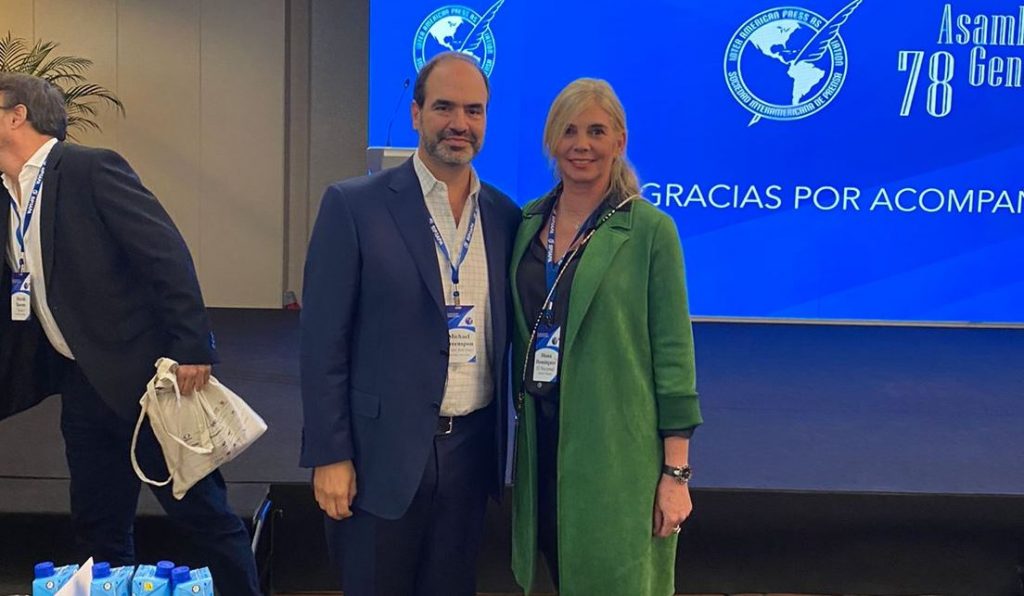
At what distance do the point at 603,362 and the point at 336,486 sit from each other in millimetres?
553

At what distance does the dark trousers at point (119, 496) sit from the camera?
2.12 metres

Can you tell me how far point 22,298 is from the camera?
80.8 inches

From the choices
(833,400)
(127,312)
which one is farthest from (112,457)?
(833,400)

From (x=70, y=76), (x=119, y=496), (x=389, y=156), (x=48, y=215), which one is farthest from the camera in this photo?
(x=70, y=76)

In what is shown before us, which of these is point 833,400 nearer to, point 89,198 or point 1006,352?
point 1006,352

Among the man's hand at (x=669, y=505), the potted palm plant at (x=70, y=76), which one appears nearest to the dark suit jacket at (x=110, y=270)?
the man's hand at (x=669, y=505)

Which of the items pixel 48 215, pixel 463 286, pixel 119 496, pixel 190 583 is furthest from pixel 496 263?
pixel 119 496

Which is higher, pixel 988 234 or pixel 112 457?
pixel 988 234

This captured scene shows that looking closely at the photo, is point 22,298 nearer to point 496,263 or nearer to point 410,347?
point 410,347

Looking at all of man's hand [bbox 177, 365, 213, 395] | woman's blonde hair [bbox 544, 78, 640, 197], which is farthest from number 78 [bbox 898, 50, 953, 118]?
man's hand [bbox 177, 365, 213, 395]

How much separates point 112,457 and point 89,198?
2.03 feet

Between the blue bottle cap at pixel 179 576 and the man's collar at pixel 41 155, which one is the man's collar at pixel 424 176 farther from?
the man's collar at pixel 41 155

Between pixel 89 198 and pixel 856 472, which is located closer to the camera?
pixel 89 198

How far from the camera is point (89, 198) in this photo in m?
2.04
